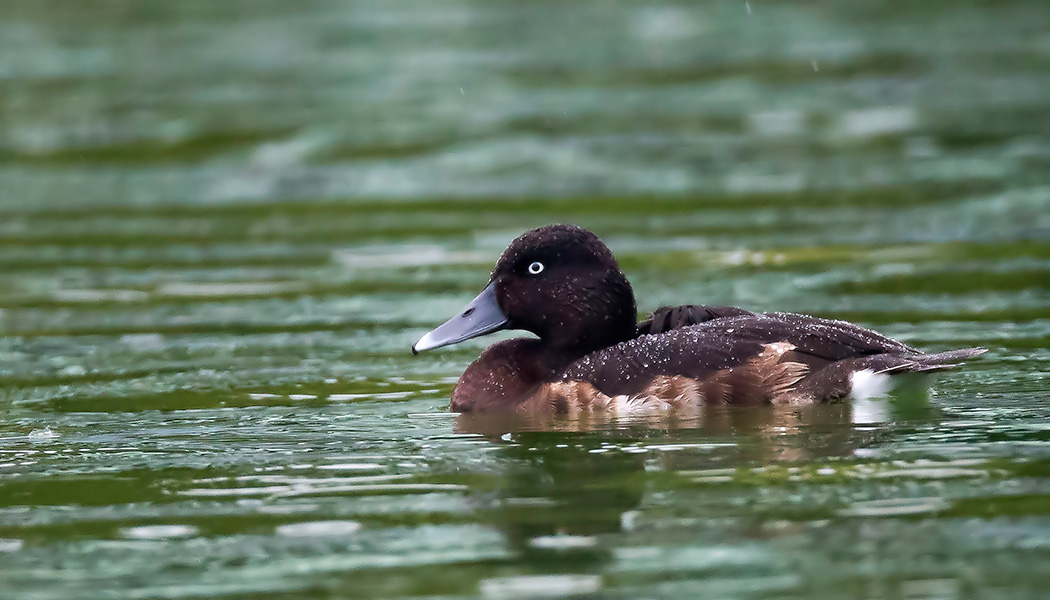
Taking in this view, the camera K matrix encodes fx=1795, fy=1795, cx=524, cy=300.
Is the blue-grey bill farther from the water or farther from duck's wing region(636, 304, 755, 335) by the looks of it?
duck's wing region(636, 304, 755, 335)

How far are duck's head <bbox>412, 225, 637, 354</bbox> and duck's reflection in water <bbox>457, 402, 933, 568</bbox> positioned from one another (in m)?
0.61

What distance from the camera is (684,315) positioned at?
8.60 m

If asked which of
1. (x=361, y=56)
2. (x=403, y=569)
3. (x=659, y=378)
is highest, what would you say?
(x=361, y=56)

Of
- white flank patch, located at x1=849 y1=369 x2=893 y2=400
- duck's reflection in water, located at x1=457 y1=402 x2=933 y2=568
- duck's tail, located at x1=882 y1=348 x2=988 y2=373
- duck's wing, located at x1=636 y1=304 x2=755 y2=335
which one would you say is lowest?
duck's reflection in water, located at x1=457 y1=402 x2=933 y2=568

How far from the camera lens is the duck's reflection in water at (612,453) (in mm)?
6020

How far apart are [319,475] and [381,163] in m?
9.54

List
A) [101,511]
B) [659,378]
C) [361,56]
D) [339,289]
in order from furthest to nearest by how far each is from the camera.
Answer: [361,56] → [339,289] → [659,378] → [101,511]

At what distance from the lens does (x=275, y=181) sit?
15.8m

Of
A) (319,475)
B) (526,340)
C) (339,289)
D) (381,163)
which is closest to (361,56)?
(381,163)

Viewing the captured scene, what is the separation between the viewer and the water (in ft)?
19.2

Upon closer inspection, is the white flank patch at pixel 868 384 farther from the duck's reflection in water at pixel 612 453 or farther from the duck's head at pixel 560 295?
the duck's head at pixel 560 295

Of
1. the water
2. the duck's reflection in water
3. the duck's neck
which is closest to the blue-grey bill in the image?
the duck's neck

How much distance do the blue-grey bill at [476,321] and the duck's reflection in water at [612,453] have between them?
0.56 m

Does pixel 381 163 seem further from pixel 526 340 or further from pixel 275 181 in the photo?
pixel 526 340
